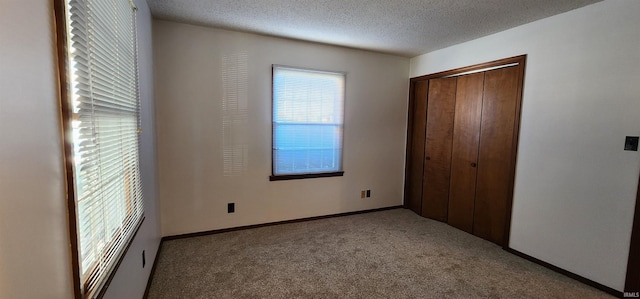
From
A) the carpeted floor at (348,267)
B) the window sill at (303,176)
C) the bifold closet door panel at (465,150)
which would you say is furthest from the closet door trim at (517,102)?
the window sill at (303,176)

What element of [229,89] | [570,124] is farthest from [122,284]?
[570,124]

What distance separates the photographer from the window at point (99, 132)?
0.95 m

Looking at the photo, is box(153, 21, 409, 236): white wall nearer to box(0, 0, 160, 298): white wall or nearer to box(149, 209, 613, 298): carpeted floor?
box(149, 209, 613, 298): carpeted floor

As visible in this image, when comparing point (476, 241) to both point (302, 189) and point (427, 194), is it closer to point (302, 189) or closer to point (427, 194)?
point (427, 194)

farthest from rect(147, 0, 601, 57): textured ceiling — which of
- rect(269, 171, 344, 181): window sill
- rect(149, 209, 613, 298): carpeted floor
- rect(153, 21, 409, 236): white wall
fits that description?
rect(149, 209, 613, 298): carpeted floor

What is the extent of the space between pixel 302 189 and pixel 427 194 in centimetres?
181

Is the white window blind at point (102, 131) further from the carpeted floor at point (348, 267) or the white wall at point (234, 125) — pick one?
the white wall at point (234, 125)

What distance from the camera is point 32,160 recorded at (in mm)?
714

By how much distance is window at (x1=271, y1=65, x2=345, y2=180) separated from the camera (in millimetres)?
3303

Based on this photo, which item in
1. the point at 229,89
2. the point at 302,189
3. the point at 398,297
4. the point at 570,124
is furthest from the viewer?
the point at 302,189

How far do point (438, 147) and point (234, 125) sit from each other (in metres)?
2.69

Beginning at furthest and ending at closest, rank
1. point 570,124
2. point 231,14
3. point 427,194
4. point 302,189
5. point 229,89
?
point 427,194, point 302,189, point 229,89, point 231,14, point 570,124

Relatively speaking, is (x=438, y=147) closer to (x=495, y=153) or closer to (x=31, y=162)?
(x=495, y=153)

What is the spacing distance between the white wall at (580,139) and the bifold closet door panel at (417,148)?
3.87 ft
